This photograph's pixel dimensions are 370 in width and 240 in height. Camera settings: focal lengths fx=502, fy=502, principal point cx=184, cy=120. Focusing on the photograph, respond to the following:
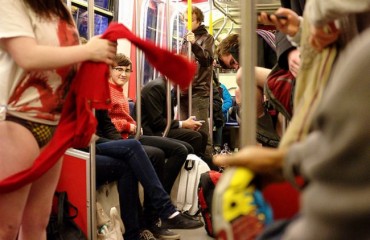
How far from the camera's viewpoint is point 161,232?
2781 millimetres

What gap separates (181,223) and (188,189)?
50 cm

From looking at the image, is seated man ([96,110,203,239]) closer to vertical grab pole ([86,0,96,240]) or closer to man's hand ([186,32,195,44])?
vertical grab pole ([86,0,96,240])

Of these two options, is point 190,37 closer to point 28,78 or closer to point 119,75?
point 119,75

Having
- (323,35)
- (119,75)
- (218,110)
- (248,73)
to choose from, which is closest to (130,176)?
(119,75)

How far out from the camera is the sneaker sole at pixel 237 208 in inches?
29.6

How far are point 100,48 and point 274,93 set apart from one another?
1.74ft

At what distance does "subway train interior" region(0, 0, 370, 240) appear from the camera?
0.76 m

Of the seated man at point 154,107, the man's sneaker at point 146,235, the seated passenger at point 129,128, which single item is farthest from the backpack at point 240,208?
the seated man at point 154,107

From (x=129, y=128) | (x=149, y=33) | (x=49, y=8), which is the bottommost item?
(x=129, y=128)

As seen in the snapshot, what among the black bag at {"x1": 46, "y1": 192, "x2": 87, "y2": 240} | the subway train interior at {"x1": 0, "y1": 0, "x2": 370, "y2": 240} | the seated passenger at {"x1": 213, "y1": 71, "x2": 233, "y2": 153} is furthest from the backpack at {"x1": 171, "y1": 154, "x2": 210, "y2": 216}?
the seated passenger at {"x1": 213, "y1": 71, "x2": 233, "y2": 153}

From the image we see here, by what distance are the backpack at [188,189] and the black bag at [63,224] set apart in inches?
45.0

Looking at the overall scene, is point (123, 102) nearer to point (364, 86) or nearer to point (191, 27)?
point (191, 27)

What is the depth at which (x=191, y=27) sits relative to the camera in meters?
4.07

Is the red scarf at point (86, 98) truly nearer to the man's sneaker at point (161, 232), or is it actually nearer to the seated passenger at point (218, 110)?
the man's sneaker at point (161, 232)
